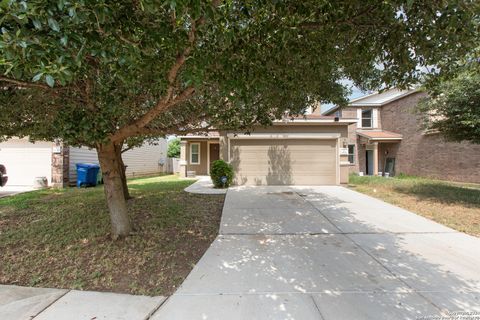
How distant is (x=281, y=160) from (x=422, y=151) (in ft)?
33.0

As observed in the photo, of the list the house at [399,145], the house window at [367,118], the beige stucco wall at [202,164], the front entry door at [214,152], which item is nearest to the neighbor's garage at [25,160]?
the beige stucco wall at [202,164]

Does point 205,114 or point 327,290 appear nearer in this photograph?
point 327,290

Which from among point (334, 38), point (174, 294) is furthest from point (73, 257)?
point (334, 38)

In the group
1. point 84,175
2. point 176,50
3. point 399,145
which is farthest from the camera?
point 399,145

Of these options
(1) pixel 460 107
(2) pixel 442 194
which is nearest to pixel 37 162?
(2) pixel 442 194

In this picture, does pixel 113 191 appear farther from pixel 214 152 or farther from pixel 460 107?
pixel 214 152

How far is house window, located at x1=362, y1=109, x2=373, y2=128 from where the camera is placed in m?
18.8

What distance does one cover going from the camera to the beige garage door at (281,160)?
12.0 meters

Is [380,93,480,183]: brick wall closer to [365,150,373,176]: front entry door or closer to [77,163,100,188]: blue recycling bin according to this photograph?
[365,150,373,176]: front entry door

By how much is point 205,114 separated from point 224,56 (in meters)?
2.70

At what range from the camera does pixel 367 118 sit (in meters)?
18.9

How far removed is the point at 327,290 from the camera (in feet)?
10.4

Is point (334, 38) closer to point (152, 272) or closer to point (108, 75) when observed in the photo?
point (108, 75)

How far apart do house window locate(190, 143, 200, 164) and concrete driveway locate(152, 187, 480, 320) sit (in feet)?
37.8
